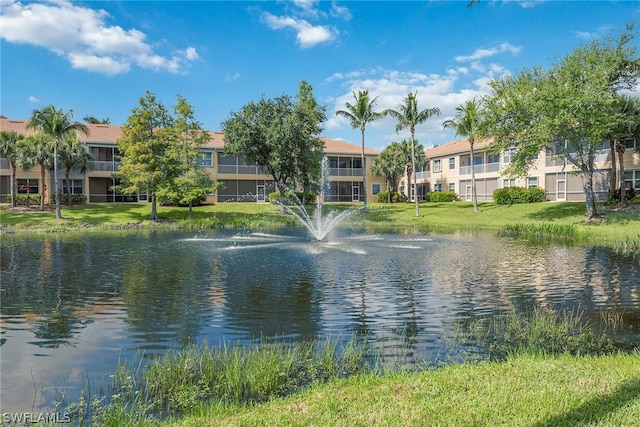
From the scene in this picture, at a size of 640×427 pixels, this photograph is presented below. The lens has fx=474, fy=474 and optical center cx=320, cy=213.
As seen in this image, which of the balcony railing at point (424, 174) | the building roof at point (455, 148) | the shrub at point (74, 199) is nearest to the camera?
Answer: the shrub at point (74, 199)

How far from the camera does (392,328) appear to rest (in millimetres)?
8969

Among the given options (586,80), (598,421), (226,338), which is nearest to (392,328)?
(226,338)

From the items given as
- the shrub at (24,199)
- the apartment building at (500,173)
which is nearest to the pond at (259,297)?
the apartment building at (500,173)

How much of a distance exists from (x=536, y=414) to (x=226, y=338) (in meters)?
5.35

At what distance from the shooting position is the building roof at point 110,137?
4669 cm

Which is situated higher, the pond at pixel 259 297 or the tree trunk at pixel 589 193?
the tree trunk at pixel 589 193

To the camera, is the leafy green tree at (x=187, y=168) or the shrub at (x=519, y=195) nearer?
the leafy green tree at (x=187, y=168)

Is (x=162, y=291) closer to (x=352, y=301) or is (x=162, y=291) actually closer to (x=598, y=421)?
(x=352, y=301)

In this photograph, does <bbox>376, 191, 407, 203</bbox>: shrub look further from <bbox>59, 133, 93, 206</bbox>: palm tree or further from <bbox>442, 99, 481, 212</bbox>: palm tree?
<bbox>59, 133, 93, 206</bbox>: palm tree

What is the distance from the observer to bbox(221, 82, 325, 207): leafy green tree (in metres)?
39.6

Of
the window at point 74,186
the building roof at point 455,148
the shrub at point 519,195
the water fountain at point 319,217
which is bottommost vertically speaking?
the water fountain at point 319,217

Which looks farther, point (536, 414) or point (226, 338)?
point (226, 338)

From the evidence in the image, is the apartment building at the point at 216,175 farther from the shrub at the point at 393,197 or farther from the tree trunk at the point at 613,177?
the tree trunk at the point at 613,177

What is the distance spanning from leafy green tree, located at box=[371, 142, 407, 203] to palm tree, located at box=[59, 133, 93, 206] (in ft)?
106
